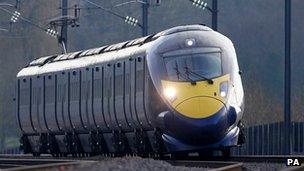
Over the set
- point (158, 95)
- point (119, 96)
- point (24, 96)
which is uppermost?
point (158, 95)

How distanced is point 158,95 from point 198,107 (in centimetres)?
123

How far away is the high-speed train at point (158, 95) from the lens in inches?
1105

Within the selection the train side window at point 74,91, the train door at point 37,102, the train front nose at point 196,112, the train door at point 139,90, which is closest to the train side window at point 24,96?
the train door at point 37,102

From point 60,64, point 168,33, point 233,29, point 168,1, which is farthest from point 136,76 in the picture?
point 168,1

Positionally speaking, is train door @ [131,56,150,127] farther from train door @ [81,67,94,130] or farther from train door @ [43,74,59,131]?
train door @ [43,74,59,131]

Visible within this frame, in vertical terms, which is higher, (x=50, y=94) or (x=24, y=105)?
(x=50, y=94)

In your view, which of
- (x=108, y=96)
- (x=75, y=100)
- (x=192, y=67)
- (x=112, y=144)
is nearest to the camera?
(x=192, y=67)

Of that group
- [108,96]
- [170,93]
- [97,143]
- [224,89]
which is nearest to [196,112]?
[170,93]

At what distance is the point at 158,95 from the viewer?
93.6 ft

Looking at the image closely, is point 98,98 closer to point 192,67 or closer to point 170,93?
point 170,93

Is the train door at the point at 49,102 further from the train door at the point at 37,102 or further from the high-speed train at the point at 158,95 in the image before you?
the high-speed train at the point at 158,95

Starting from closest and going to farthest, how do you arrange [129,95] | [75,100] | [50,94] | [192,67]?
[192,67]
[129,95]
[75,100]
[50,94]

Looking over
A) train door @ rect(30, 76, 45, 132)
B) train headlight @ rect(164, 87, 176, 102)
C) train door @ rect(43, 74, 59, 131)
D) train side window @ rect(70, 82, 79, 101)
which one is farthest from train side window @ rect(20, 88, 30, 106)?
train headlight @ rect(164, 87, 176, 102)

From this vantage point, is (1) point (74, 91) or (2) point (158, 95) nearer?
(2) point (158, 95)
